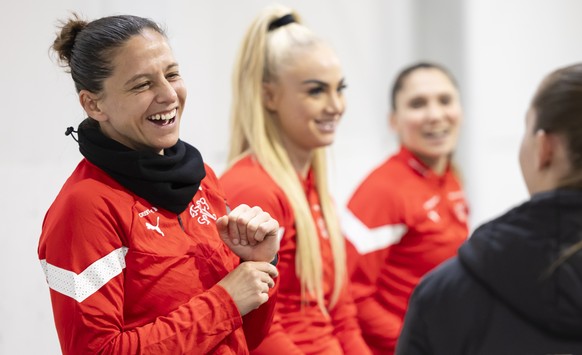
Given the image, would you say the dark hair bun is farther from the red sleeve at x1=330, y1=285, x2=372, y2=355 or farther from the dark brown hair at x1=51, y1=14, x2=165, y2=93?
the red sleeve at x1=330, y1=285, x2=372, y2=355

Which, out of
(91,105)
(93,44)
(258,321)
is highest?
(93,44)

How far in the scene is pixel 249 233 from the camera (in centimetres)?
147

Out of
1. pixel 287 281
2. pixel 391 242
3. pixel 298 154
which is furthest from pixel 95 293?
pixel 391 242

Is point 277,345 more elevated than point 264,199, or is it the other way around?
point 264,199

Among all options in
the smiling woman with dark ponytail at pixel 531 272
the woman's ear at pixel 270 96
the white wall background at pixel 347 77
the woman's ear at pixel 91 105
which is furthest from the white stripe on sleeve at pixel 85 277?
the woman's ear at pixel 270 96

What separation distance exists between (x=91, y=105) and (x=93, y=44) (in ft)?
0.37

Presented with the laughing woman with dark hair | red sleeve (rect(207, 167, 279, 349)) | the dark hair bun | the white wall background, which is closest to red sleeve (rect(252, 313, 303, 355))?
red sleeve (rect(207, 167, 279, 349))

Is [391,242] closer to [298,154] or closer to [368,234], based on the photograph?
[368,234]

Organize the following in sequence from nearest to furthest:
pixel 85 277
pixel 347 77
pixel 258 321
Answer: pixel 85 277 → pixel 258 321 → pixel 347 77

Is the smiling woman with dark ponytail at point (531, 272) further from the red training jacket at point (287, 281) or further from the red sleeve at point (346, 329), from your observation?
the red sleeve at point (346, 329)

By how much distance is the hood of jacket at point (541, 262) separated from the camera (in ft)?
3.81

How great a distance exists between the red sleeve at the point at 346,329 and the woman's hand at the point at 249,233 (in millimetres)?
665

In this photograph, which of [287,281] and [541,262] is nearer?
[541,262]

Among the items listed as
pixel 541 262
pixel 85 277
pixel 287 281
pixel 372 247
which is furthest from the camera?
pixel 372 247
